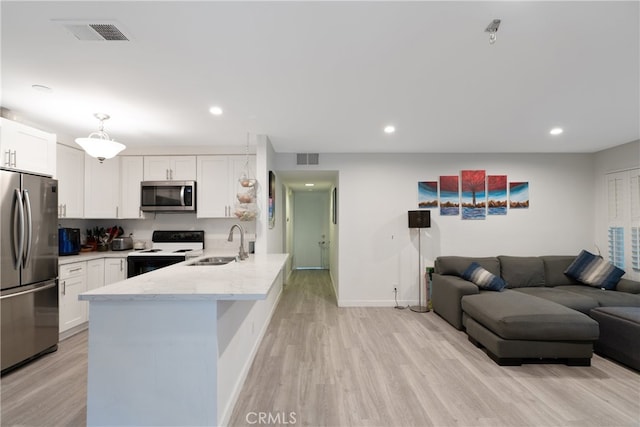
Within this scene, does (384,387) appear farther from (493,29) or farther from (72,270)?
(72,270)

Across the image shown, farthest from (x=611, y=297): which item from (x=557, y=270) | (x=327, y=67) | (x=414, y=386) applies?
(x=327, y=67)

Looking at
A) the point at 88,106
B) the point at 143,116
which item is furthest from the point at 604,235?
the point at 88,106

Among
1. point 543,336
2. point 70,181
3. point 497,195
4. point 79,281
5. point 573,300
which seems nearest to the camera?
point 543,336

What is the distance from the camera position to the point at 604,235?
448cm

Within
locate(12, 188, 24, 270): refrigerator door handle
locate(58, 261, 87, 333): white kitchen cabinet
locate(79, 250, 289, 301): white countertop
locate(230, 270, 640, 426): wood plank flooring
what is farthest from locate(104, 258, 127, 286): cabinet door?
locate(230, 270, 640, 426): wood plank flooring

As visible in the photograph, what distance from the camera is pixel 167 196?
4.17 metres

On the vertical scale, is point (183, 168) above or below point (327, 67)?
below

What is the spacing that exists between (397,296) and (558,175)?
3233 millimetres

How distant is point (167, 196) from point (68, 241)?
126 cm

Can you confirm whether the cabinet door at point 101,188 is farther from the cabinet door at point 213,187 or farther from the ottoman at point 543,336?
the ottoman at point 543,336

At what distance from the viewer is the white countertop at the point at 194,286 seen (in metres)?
1.66

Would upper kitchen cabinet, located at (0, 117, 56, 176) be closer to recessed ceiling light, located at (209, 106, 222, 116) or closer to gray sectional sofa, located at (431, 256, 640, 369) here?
recessed ceiling light, located at (209, 106, 222, 116)

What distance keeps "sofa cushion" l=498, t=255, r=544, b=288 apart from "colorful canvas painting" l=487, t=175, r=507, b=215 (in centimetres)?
84

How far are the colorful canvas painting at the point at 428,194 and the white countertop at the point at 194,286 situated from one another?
3.07 metres
